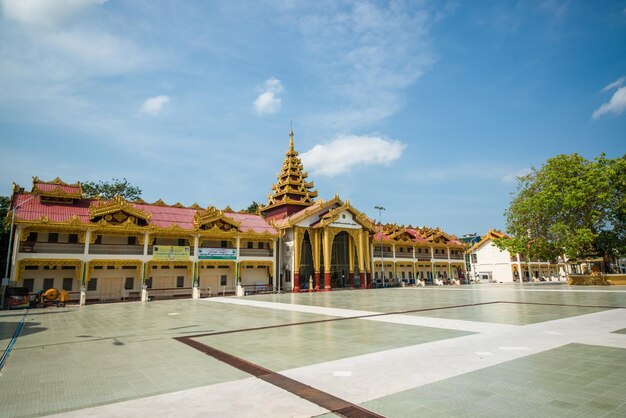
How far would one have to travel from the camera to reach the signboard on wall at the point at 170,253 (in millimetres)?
32969

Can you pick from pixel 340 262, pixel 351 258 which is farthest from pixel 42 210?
pixel 351 258

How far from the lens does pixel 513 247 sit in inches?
1781

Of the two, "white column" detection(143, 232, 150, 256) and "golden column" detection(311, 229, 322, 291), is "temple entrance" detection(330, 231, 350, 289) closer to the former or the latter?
"golden column" detection(311, 229, 322, 291)

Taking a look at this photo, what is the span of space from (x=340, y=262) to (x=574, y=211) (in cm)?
2764

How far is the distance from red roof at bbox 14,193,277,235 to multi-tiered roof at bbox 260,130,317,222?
5.60 meters

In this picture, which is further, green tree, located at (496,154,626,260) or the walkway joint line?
green tree, located at (496,154,626,260)

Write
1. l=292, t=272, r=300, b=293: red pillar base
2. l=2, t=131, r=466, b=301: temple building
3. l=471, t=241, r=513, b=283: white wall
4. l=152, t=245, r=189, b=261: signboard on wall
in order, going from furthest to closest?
l=471, t=241, r=513, b=283: white wall
l=292, t=272, r=300, b=293: red pillar base
l=152, t=245, r=189, b=261: signboard on wall
l=2, t=131, r=466, b=301: temple building

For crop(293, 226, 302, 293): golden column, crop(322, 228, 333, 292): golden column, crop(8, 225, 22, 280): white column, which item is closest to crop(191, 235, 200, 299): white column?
crop(293, 226, 302, 293): golden column

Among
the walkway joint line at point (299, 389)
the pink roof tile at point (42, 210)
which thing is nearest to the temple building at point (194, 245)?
the pink roof tile at point (42, 210)

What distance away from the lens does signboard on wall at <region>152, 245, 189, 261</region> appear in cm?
3297

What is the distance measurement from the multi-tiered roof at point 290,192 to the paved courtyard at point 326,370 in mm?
34075

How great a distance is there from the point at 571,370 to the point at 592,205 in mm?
42836

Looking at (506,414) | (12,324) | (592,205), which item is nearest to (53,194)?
(12,324)

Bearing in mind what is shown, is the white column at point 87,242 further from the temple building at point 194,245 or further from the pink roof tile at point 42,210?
the pink roof tile at point 42,210
